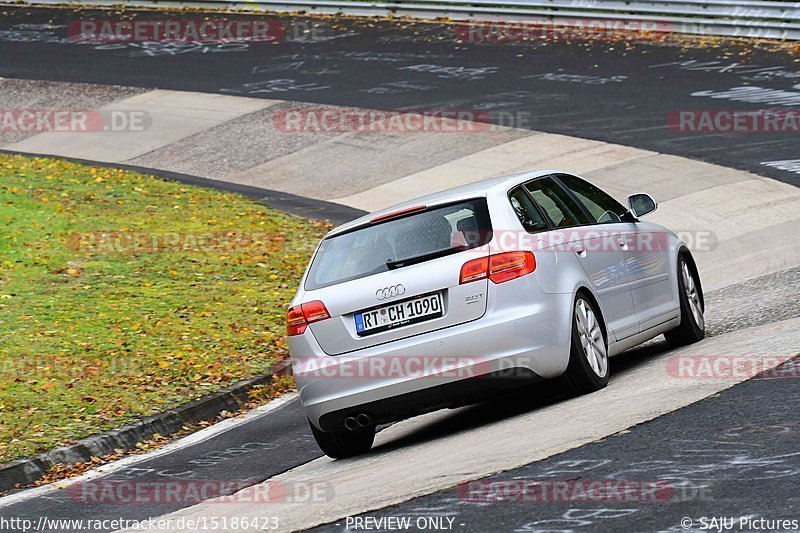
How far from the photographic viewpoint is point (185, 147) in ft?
72.5

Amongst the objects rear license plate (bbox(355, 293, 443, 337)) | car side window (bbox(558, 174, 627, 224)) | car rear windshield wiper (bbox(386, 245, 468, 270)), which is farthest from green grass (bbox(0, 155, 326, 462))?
car side window (bbox(558, 174, 627, 224))

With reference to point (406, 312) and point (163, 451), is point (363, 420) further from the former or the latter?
point (163, 451)

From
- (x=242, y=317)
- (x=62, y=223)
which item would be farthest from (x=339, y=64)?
(x=242, y=317)

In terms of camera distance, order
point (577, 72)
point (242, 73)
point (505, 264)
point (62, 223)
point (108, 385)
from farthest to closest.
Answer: point (242, 73)
point (577, 72)
point (62, 223)
point (108, 385)
point (505, 264)

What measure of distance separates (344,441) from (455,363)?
109 cm

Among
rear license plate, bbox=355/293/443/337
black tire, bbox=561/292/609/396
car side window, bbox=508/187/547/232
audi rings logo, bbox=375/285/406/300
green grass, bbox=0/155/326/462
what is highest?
car side window, bbox=508/187/547/232

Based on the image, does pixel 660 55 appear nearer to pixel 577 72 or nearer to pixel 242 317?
pixel 577 72

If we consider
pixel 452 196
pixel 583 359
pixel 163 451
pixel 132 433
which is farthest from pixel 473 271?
pixel 132 433

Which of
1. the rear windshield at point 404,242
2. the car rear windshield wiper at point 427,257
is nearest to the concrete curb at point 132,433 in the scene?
the rear windshield at point 404,242

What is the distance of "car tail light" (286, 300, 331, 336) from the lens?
8.16 m

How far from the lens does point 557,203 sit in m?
9.05

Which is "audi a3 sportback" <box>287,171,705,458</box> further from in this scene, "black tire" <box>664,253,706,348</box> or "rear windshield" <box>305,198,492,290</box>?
"black tire" <box>664,253,706,348</box>

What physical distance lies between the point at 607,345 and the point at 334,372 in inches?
73.4

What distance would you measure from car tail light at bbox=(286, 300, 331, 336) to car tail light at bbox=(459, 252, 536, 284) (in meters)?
0.91
